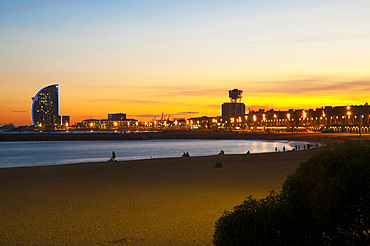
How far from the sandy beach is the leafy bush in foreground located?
131 inches

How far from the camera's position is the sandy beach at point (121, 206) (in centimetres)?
972

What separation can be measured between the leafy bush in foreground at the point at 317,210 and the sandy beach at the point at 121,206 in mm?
3315

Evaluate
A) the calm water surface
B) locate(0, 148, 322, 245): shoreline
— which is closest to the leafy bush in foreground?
locate(0, 148, 322, 245): shoreline

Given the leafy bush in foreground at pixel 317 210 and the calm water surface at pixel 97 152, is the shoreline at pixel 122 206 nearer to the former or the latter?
the leafy bush in foreground at pixel 317 210

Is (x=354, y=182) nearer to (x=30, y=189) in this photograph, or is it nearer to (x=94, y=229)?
(x=94, y=229)

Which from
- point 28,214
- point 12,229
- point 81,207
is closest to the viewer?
point 12,229

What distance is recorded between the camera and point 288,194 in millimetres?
5949

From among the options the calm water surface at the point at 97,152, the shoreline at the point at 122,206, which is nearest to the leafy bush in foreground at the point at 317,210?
the shoreline at the point at 122,206

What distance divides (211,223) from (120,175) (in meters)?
13.7

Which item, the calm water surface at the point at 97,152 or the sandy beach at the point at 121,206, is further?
the calm water surface at the point at 97,152

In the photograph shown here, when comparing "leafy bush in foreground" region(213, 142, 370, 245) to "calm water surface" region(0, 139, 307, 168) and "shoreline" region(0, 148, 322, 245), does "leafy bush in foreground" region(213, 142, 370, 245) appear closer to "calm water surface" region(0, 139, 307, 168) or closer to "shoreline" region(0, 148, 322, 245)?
"shoreline" region(0, 148, 322, 245)

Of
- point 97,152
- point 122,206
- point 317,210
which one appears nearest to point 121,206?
point 122,206

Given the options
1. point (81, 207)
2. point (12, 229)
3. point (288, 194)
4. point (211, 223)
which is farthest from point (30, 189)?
point (288, 194)

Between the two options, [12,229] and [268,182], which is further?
[268,182]
